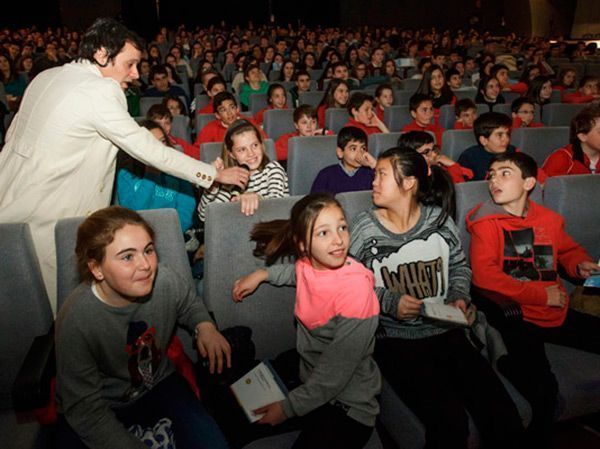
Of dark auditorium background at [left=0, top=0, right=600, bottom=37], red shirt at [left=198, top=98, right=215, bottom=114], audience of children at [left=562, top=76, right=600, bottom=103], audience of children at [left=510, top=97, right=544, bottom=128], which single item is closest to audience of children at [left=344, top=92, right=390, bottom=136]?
audience of children at [left=510, top=97, right=544, bottom=128]

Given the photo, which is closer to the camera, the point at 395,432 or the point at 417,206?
the point at 395,432

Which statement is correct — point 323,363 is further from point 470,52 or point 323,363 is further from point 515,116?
point 470,52

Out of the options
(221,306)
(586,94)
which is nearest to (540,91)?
(586,94)

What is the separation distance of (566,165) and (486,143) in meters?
0.47

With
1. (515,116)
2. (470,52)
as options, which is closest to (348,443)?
(515,116)

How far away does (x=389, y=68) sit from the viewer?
721 cm

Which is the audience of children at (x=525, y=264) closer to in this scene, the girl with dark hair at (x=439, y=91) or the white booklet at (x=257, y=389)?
the white booklet at (x=257, y=389)

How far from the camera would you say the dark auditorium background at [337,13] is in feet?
46.4

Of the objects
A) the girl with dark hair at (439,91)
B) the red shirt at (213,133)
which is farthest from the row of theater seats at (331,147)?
the girl with dark hair at (439,91)

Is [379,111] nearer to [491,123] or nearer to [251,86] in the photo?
[251,86]

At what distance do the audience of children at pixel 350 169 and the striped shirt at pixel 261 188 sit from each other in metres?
0.32

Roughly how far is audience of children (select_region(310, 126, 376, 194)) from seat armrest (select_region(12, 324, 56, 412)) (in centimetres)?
158

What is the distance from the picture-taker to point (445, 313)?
4.74ft

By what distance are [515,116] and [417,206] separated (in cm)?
293
